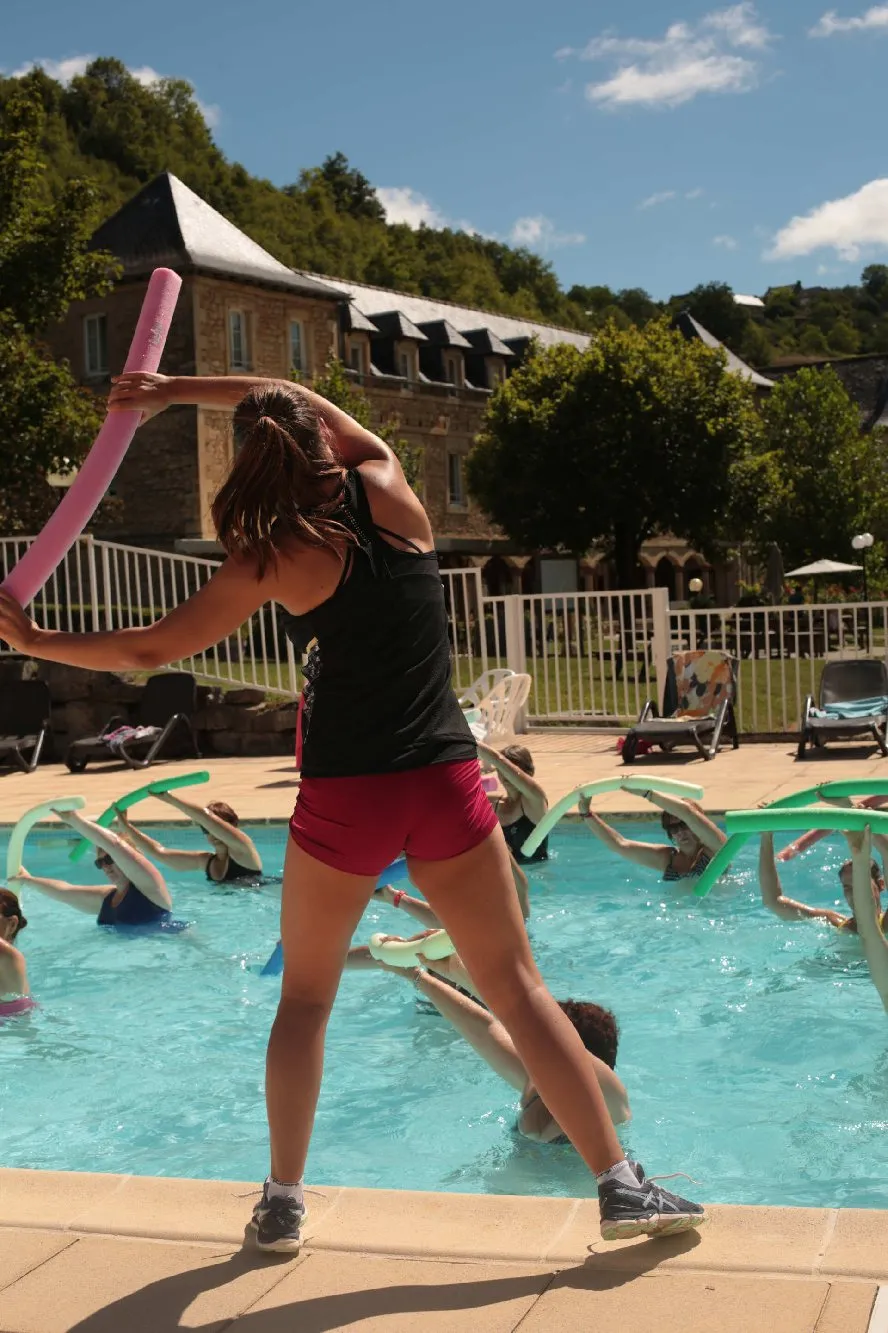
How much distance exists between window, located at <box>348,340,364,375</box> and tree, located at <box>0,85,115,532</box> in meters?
26.0

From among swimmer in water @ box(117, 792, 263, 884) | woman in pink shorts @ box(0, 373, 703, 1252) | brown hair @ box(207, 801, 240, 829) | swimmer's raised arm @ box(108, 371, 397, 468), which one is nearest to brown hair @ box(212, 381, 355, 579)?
woman in pink shorts @ box(0, 373, 703, 1252)

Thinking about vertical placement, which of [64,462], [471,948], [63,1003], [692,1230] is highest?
[64,462]

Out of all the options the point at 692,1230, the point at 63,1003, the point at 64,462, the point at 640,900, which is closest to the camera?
the point at 692,1230

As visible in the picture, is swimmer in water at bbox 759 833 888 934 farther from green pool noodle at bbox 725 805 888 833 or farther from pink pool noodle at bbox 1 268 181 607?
pink pool noodle at bbox 1 268 181 607

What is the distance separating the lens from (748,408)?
44656 millimetres

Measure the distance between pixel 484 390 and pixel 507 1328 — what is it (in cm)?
5285

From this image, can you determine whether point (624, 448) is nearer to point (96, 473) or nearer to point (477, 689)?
point (477, 689)

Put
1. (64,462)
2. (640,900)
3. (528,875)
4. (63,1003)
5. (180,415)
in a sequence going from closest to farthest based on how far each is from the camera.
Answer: (63,1003) → (640,900) → (528,875) → (64,462) → (180,415)

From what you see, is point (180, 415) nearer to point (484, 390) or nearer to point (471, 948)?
point (484, 390)

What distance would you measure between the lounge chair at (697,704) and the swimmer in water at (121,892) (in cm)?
661

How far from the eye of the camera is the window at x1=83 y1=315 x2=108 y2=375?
41281mm

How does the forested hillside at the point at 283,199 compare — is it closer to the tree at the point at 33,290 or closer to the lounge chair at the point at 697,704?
the tree at the point at 33,290

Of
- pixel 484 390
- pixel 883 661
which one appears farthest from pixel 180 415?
pixel 883 661

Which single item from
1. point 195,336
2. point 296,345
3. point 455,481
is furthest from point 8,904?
point 455,481
